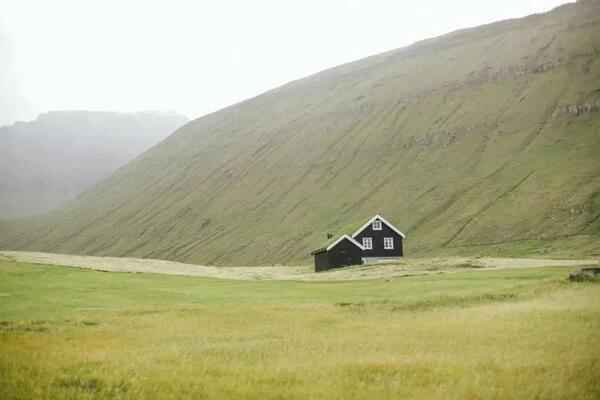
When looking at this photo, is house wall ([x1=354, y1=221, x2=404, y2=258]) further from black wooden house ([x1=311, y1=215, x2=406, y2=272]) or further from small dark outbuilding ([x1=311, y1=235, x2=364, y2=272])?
small dark outbuilding ([x1=311, y1=235, x2=364, y2=272])

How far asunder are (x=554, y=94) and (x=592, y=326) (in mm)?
164840

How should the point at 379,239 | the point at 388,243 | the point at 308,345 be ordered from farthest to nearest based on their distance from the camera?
the point at 388,243 < the point at 379,239 < the point at 308,345

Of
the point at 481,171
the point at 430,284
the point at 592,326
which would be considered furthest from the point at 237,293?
the point at 481,171

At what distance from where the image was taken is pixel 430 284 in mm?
51375

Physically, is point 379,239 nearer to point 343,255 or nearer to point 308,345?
point 343,255

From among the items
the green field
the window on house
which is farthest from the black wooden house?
the green field

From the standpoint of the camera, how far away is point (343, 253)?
10062 cm

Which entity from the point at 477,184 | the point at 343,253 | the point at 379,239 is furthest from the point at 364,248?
the point at 477,184

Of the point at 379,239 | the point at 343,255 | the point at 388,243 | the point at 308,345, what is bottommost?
the point at 308,345

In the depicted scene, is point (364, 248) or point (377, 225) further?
point (377, 225)

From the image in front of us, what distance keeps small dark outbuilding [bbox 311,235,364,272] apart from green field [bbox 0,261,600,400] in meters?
53.4

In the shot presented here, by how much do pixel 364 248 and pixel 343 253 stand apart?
350 centimetres

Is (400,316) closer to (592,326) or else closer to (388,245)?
(592,326)

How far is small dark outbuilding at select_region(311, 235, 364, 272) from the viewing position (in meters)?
100
